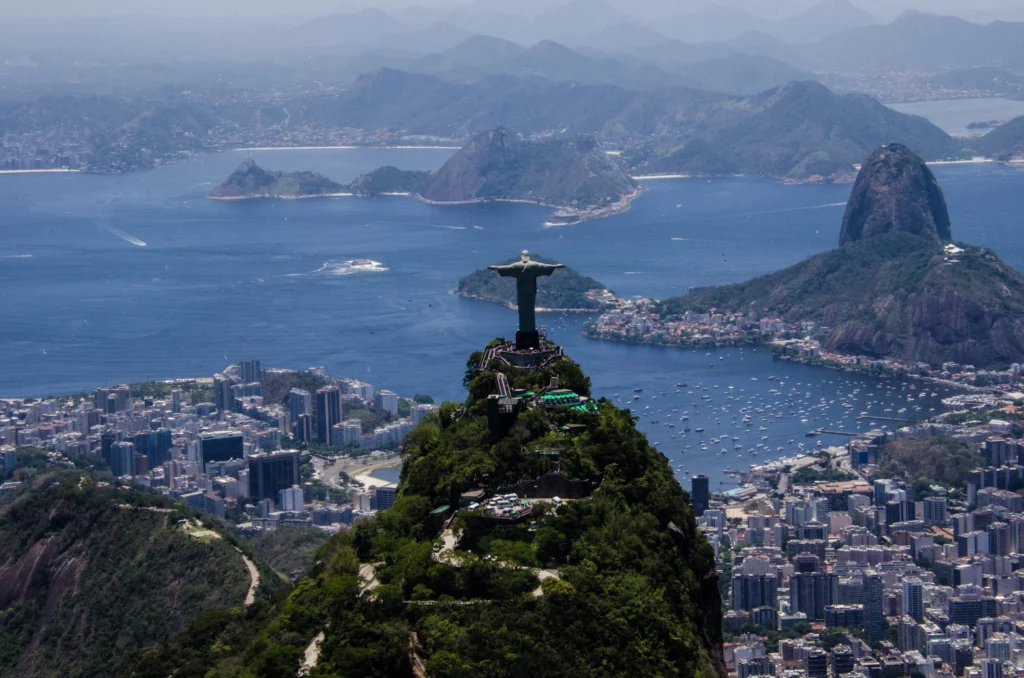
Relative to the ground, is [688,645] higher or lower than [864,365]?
higher

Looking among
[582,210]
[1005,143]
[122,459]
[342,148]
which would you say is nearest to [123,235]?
[582,210]

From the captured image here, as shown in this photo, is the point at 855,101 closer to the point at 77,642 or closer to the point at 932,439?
the point at 932,439

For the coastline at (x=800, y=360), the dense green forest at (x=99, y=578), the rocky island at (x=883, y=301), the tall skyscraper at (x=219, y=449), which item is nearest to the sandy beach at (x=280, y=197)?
the rocky island at (x=883, y=301)

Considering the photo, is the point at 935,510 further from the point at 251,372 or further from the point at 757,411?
the point at 251,372

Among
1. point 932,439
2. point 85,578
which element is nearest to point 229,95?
point 932,439

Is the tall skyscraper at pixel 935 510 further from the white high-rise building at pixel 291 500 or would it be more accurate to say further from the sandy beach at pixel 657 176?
the sandy beach at pixel 657 176
